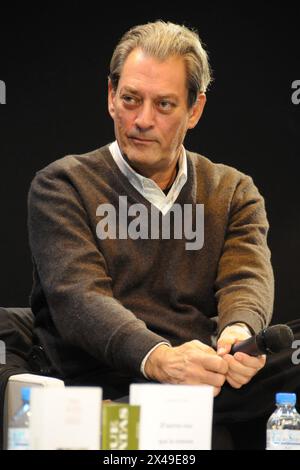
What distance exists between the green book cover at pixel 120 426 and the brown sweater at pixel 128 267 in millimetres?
855

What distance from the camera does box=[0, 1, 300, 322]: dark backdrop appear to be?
127 inches

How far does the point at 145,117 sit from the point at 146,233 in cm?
29

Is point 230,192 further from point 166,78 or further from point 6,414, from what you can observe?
point 6,414

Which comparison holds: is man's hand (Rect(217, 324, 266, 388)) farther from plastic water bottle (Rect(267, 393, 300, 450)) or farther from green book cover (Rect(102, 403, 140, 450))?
green book cover (Rect(102, 403, 140, 450))

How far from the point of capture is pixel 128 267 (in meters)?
2.43

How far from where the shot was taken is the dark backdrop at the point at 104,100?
3234mm

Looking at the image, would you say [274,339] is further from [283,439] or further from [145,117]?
[145,117]

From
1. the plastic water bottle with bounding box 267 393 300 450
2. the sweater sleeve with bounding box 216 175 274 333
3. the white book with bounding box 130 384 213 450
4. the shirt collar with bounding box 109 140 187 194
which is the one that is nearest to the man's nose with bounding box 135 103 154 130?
the shirt collar with bounding box 109 140 187 194

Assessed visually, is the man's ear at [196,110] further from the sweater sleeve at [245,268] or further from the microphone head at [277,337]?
the microphone head at [277,337]

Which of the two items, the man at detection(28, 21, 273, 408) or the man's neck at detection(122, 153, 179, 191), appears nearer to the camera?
the man at detection(28, 21, 273, 408)

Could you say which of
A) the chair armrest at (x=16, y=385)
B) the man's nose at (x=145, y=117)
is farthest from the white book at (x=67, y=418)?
the man's nose at (x=145, y=117)

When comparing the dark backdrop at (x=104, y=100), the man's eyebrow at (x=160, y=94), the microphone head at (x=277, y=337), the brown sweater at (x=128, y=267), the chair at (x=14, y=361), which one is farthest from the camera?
the dark backdrop at (x=104, y=100)

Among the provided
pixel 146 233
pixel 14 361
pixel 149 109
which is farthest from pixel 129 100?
pixel 14 361

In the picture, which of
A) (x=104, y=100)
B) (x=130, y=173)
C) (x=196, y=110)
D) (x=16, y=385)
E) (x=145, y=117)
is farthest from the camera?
(x=104, y=100)
